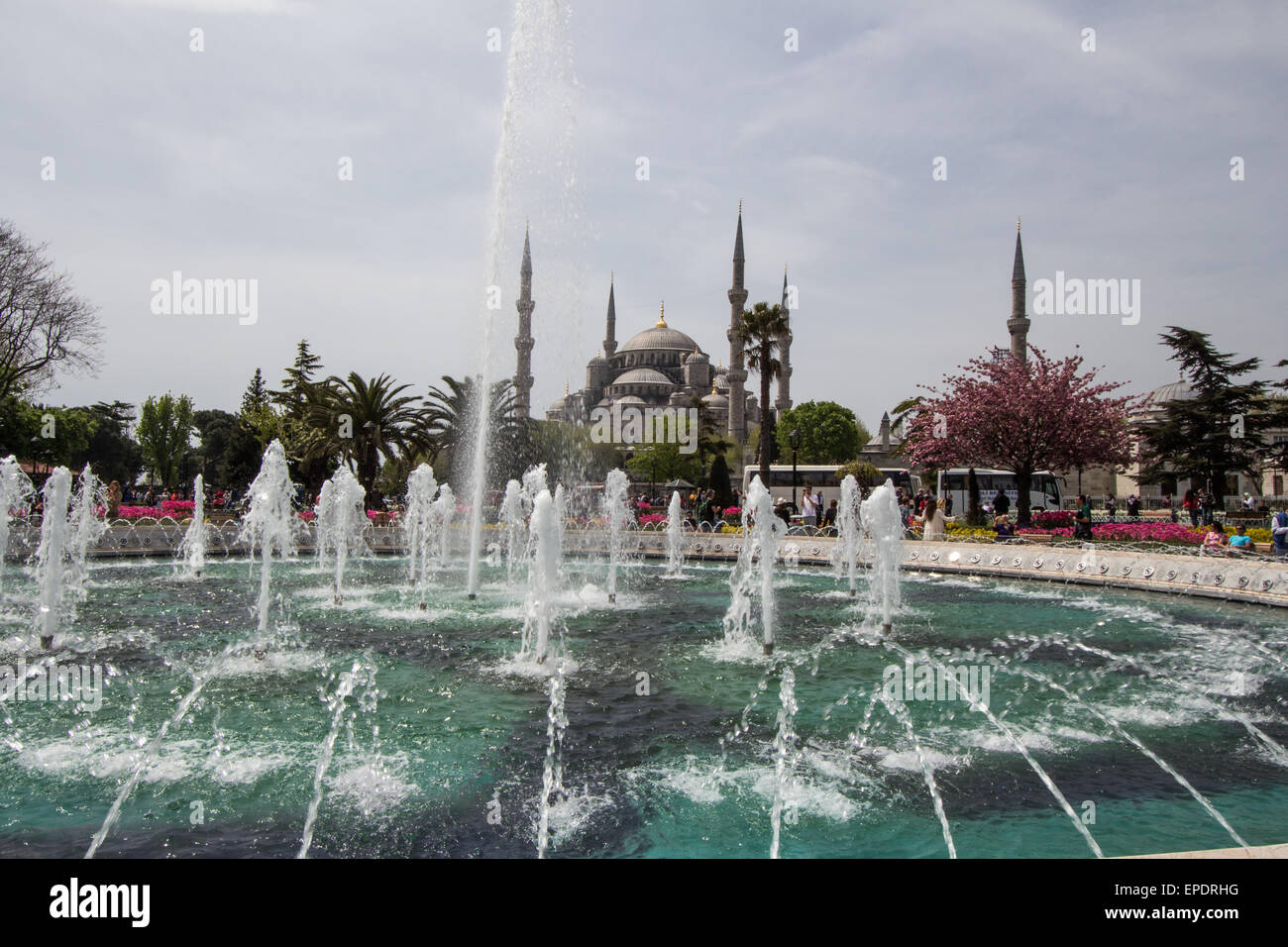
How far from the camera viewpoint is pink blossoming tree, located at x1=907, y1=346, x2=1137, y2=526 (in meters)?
24.3

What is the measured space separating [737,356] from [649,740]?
2542 inches

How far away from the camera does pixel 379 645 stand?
28.5ft

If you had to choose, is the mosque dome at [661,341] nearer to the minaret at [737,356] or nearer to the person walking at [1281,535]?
the minaret at [737,356]

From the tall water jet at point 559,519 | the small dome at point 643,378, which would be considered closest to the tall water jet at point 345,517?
the tall water jet at point 559,519

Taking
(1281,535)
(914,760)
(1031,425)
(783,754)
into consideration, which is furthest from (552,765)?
(1031,425)

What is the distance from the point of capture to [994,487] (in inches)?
1422

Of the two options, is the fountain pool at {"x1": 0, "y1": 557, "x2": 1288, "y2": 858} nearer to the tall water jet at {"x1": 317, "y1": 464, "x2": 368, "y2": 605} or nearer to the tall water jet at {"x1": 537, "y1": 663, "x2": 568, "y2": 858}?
the tall water jet at {"x1": 537, "y1": 663, "x2": 568, "y2": 858}

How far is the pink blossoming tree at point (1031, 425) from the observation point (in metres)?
24.3

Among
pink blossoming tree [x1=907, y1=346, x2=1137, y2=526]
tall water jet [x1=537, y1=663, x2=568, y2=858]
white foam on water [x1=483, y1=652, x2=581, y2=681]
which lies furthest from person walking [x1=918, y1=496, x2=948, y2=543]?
tall water jet [x1=537, y1=663, x2=568, y2=858]

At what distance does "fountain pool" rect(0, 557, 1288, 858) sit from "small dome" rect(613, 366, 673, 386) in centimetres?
8397

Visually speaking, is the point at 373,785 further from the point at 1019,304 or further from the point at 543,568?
the point at 1019,304

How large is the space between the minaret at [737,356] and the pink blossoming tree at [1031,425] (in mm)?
33802
